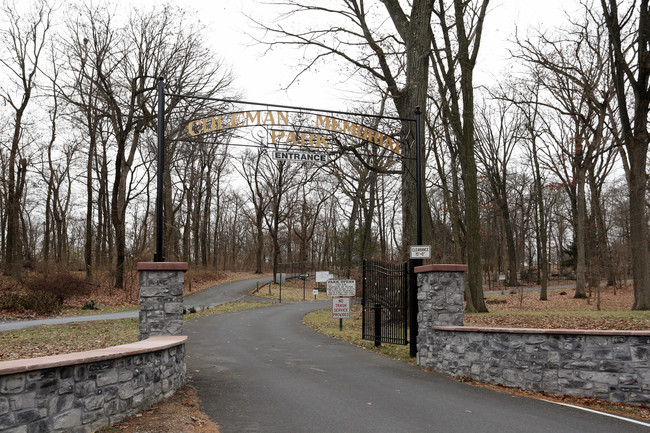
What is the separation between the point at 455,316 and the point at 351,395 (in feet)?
9.36

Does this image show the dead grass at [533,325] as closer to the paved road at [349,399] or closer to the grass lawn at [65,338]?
the paved road at [349,399]

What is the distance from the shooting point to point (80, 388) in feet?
15.4

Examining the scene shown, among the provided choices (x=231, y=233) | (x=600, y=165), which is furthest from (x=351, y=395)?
(x=231, y=233)

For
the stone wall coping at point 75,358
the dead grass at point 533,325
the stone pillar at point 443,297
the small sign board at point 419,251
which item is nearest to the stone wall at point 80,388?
the stone wall coping at point 75,358

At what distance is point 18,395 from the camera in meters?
3.99

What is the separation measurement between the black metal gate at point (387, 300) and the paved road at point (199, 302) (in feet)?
31.5

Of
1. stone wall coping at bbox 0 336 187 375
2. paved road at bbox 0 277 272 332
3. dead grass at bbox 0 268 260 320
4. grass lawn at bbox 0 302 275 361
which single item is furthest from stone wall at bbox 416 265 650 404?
dead grass at bbox 0 268 260 320

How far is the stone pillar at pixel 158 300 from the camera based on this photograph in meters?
7.66

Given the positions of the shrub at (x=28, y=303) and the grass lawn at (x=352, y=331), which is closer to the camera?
the grass lawn at (x=352, y=331)

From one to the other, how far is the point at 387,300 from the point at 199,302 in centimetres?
1711

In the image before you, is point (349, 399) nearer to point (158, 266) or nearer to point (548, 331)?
point (548, 331)

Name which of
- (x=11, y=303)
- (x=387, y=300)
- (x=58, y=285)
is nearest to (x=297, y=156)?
(x=387, y=300)

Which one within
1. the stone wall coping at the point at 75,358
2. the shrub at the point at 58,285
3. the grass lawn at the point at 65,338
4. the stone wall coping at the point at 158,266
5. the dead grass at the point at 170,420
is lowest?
the grass lawn at the point at 65,338

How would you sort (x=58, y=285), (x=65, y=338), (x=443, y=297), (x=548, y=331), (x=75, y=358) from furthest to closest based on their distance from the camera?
(x=58, y=285)
(x=65, y=338)
(x=443, y=297)
(x=548, y=331)
(x=75, y=358)
